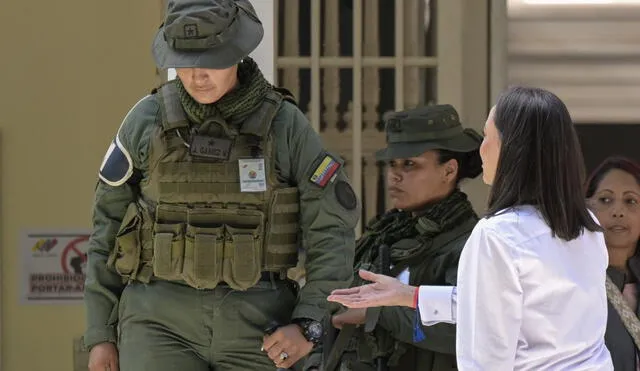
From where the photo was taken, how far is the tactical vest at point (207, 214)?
9.43ft

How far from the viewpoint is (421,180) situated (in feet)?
11.9

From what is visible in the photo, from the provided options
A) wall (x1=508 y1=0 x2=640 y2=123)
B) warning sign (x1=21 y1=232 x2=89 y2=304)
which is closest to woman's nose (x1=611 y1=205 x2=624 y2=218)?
wall (x1=508 y1=0 x2=640 y2=123)

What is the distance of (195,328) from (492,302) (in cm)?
101

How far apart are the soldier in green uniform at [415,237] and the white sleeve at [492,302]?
88cm

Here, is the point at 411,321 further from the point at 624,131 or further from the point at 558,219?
the point at 624,131

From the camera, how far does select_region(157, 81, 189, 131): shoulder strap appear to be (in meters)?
2.91

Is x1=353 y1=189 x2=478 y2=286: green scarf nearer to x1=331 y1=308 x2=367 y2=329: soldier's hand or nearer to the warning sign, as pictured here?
x1=331 y1=308 x2=367 y2=329: soldier's hand

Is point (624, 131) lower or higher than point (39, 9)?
lower

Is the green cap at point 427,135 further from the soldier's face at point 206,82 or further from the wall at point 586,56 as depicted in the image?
the wall at point 586,56

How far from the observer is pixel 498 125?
2293 mm

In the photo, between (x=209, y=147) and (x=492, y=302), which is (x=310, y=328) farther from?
(x=492, y=302)

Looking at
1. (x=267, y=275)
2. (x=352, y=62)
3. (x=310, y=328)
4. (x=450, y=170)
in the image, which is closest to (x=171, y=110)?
(x=267, y=275)

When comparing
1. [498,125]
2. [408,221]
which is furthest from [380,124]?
[498,125]

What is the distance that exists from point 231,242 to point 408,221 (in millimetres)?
892
